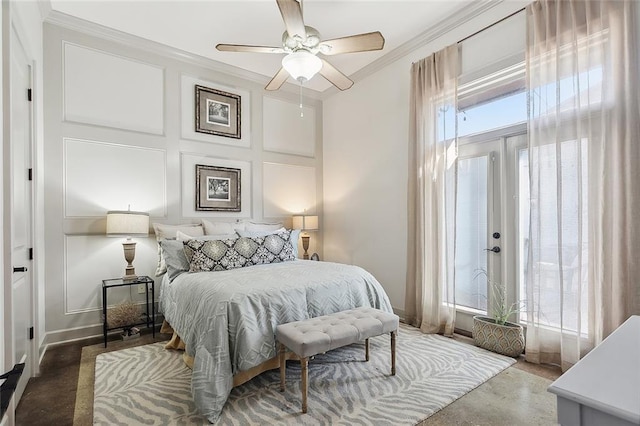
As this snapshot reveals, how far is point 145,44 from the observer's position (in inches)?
147

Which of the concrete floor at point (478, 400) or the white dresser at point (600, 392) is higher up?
the white dresser at point (600, 392)

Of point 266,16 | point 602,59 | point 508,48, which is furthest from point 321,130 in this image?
point 602,59

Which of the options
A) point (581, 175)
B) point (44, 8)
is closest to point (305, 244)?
point (581, 175)

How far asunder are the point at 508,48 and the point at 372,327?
2.76m

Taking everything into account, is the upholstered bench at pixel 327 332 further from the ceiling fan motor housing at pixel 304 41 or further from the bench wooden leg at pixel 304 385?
the ceiling fan motor housing at pixel 304 41

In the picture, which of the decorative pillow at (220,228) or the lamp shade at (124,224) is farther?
the decorative pillow at (220,228)

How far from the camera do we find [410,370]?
2.53 metres

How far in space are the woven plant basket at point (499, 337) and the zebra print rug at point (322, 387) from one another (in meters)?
0.08

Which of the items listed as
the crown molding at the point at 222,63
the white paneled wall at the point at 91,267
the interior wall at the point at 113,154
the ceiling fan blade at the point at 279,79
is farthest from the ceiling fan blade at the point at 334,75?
the white paneled wall at the point at 91,267

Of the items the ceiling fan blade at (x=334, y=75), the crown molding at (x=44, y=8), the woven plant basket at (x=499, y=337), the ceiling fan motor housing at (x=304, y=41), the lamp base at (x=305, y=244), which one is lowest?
the woven plant basket at (x=499, y=337)

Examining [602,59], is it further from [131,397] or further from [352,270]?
[131,397]

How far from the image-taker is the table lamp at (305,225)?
4699mm

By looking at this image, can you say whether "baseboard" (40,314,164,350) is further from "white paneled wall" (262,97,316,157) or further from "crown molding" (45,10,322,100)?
"crown molding" (45,10,322,100)

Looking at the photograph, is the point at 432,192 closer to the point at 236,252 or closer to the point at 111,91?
the point at 236,252
